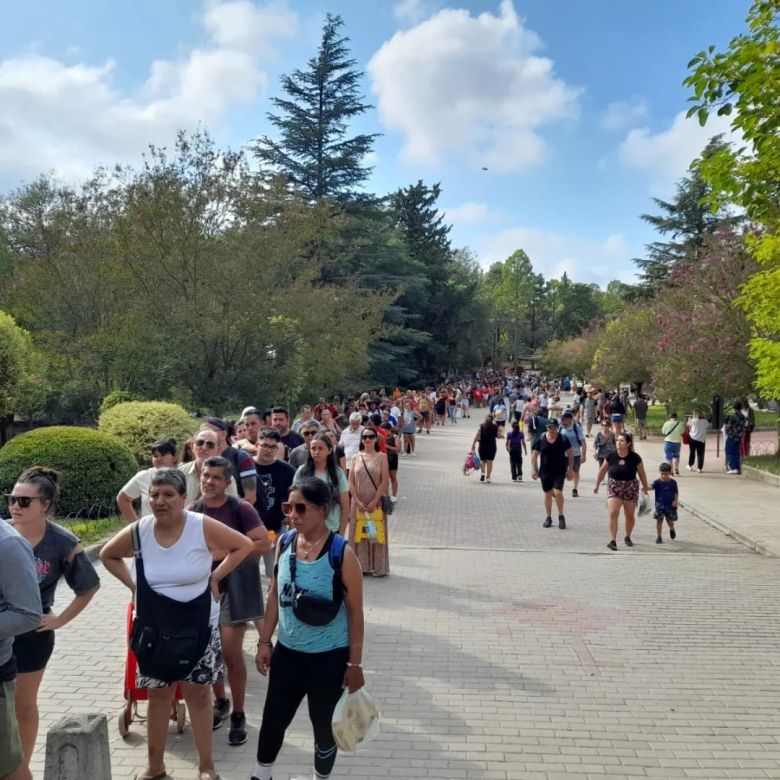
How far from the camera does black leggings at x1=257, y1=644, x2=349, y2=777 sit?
3.46 meters

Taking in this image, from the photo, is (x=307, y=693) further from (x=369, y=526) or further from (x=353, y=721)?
(x=369, y=526)

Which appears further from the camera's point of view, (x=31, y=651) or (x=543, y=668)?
(x=543, y=668)

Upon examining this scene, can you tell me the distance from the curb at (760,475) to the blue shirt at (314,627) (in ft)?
47.8

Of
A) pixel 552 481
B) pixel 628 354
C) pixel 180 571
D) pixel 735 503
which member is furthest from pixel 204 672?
pixel 628 354

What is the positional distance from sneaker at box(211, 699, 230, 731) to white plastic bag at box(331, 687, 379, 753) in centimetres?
140

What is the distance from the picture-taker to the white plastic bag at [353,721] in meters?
3.37

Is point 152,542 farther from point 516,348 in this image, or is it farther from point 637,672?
point 516,348

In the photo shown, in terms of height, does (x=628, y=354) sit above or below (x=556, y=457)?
above

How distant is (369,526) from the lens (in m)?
7.75

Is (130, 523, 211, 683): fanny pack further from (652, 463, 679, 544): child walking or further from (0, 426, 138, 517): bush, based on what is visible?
(652, 463, 679, 544): child walking

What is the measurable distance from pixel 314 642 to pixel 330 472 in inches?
112

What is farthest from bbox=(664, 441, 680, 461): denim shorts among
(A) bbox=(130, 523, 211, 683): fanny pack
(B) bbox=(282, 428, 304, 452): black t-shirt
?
(A) bbox=(130, 523, 211, 683): fanny pack

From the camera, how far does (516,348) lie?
94.8 meters

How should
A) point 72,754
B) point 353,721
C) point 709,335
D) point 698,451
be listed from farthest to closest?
1. point 709,335
2. point 698,451
3. point 353,721
4. point 72,754
